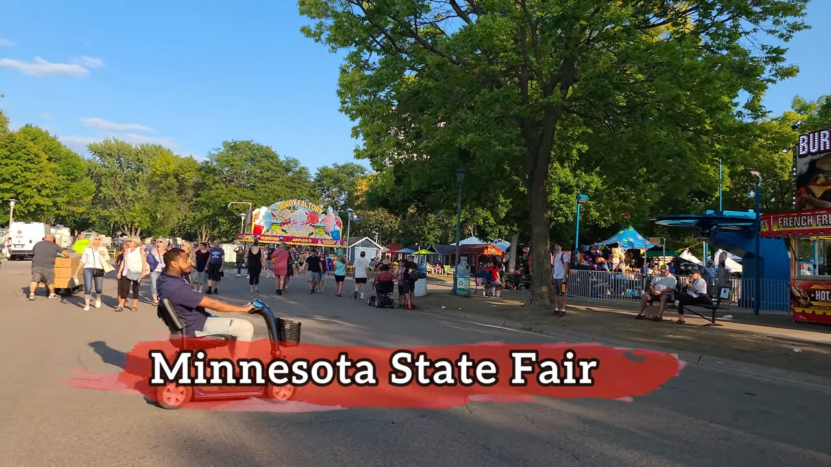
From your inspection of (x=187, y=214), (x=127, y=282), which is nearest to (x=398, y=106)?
(x=127, y=282)

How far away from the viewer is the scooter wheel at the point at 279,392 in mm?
5797

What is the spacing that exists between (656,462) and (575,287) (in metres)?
17.9

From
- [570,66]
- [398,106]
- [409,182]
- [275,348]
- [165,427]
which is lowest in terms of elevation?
[165,427]

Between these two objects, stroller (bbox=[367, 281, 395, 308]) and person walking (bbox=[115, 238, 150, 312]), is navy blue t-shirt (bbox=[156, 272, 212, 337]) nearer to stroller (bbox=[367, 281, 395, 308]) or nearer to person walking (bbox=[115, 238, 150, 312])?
person walking (bbox=[115, 238, 150, 312])

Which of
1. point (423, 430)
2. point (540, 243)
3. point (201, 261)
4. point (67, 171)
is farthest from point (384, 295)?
point (67, 171)

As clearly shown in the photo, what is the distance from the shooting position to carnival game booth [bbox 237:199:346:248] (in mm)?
39938

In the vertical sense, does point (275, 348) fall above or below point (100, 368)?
above

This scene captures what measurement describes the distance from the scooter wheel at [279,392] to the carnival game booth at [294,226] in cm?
3375

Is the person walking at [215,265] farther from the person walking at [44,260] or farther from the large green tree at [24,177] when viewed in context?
the large green tree at [24,177]

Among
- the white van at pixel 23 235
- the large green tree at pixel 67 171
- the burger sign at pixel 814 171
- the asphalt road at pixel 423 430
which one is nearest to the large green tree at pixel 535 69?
the burger sign at pixel 814 171

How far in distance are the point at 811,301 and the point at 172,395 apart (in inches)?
570

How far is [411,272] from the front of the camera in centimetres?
1700

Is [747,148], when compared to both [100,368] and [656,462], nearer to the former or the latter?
[656,462]

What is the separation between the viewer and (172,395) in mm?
5500
